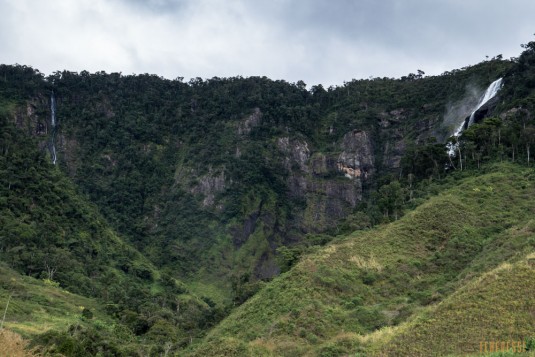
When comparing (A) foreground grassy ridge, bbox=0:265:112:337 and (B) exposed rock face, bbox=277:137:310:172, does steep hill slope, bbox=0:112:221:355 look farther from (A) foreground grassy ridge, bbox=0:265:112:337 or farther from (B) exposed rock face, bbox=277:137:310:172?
(B) exposed rock face, bbox=277:137:310:172

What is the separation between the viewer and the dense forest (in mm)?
35469

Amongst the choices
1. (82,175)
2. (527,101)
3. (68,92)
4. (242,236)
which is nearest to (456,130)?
(527,101)

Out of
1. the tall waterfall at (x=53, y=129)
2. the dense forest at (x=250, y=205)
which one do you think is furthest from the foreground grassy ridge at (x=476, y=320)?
the tall waterfall at (x=53, y=129)

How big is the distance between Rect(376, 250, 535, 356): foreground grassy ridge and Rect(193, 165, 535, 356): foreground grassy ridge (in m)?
2.68

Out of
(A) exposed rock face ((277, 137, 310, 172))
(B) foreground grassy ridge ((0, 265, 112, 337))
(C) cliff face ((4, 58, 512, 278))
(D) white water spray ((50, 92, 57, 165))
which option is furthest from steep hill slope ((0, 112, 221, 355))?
(A) exposed rock face ((277, 137, 310, 172))

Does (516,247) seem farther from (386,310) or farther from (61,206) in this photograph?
(61,206)

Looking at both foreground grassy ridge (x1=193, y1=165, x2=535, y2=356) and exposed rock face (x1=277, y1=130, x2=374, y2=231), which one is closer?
foreground grassy ridge (x1=193, y1=165, x2=535, y2=356)

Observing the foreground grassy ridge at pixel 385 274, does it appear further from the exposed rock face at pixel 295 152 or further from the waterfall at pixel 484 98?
the exposed rock face at pixel 295 152

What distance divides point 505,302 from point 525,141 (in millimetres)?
38807

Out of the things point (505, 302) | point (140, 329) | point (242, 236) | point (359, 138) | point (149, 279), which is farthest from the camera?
point (359, 138)

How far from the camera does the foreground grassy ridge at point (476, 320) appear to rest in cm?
2050

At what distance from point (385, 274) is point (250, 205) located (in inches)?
2515

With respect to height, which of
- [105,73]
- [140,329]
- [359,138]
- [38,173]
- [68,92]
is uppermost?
[105,73]

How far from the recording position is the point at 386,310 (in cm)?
3288
